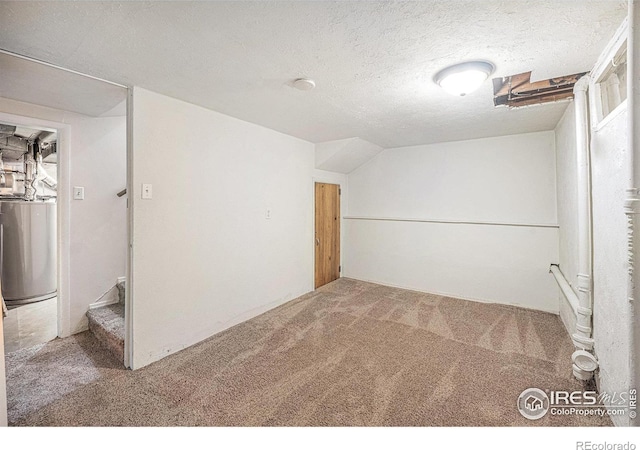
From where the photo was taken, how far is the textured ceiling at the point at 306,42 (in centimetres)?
125

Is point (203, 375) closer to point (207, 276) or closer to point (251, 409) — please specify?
point (251, 409)

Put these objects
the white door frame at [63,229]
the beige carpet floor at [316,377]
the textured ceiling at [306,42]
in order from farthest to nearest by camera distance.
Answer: the white door frame at [63,229] < the beige carpet floor at [316,377] < the textured ceiling at [306,42]

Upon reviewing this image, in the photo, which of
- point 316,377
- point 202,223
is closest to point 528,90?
point 316,377

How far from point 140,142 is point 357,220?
345cm

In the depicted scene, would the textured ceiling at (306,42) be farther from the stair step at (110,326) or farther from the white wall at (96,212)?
the stair step at (110,326)

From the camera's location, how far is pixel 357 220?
4809 mm

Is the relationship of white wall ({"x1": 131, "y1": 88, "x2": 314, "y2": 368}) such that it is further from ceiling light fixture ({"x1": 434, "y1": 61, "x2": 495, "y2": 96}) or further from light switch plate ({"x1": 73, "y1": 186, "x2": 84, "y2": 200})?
ceiling light fixture ({"x1": 434, "y1": 61, "x2": 495, "y2": 96})

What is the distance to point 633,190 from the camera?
3.76 ft

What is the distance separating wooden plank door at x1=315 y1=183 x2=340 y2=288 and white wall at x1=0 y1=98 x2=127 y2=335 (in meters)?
2.53

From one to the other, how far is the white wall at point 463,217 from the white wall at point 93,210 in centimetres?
338

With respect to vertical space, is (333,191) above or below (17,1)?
below

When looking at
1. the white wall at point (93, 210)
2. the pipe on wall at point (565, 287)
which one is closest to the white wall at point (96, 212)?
the white wall at point (93, 210)
